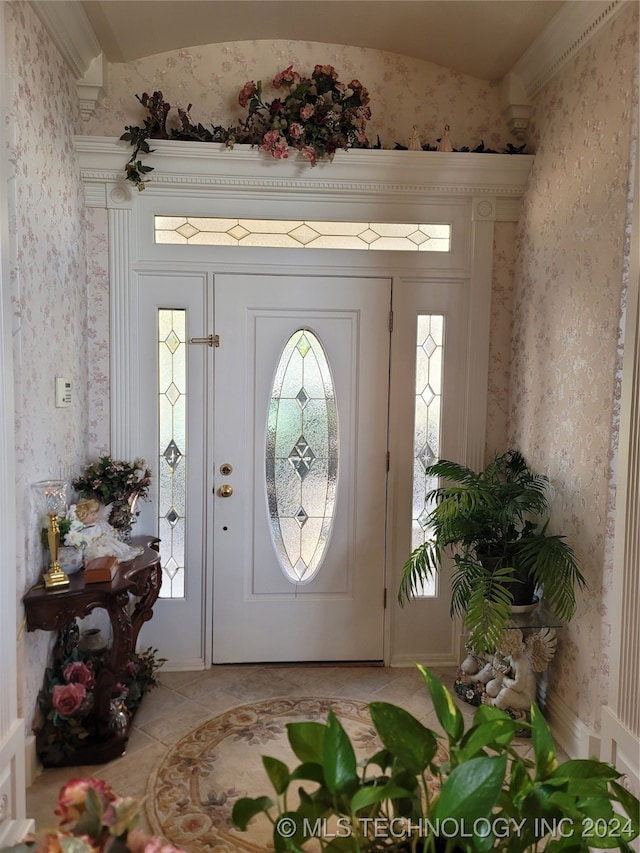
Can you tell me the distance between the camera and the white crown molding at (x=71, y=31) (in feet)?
7.11

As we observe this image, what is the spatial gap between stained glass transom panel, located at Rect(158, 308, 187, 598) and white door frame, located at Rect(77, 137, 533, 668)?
0.42 ft

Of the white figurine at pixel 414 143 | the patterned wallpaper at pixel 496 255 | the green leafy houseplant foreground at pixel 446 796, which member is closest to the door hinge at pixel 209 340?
the patterned wallpaper at pixel 496 255

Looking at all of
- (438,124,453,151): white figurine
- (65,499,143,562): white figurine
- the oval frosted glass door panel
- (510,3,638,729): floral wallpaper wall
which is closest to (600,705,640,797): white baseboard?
(510,3,638,729): floral wallpaper wall

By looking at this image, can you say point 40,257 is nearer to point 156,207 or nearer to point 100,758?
point 156,207

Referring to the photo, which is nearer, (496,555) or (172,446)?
(496,555)

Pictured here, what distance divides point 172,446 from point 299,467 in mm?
626

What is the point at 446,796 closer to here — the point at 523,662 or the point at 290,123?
the point at 523,662

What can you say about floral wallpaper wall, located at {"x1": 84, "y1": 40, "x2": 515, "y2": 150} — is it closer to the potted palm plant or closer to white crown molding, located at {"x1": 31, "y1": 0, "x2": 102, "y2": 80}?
white crown molding, located at {"x1": 31, "y1": 0, "x2": 102, "y2": 80}

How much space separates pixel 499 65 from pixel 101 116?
1.87 meters

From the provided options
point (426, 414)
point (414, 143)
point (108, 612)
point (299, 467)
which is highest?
point (414, 143)

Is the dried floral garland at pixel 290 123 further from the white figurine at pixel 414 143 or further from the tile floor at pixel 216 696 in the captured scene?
the tile floor at pixel 216 696

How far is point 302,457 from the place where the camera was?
9.85 ft

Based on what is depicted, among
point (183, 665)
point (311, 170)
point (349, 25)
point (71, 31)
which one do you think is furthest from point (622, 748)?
point (71, 31)

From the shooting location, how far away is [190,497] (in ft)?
9.68
